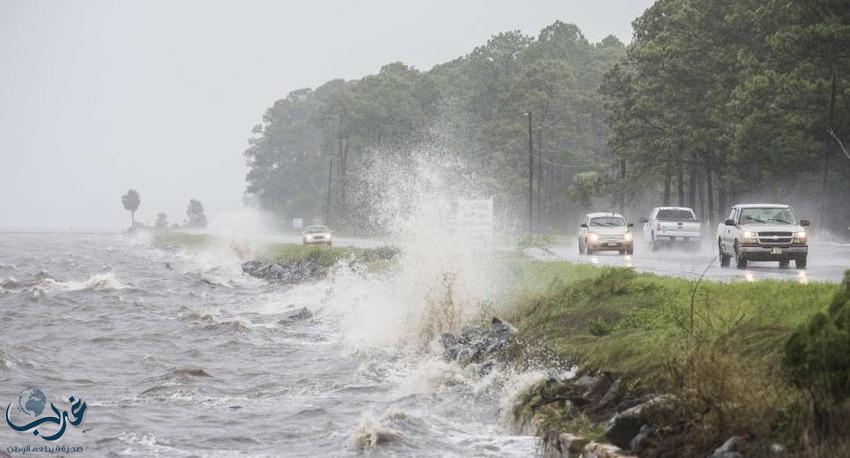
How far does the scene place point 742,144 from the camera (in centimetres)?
5350

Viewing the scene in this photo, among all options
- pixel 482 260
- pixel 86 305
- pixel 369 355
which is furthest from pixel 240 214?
pixel 369 355

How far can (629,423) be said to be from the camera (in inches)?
425

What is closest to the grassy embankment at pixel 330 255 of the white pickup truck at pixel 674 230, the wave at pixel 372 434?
the white pickup truck at pixel 674 230

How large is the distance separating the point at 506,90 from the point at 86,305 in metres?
91.6

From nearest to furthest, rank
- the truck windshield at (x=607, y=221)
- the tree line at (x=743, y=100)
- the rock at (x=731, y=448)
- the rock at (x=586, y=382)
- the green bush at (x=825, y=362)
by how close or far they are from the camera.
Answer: the green bush at (x=825, y=362), the rock at (x=731, y=448), the rock at (x=586, y=382), the truck windshield at (x=607, y=221), the tree line at (x=743, y=100)

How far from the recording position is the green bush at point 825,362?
900cm

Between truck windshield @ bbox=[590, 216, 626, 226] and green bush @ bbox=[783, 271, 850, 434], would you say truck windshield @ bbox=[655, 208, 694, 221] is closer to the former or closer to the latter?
truck windshield @ bbox=[590, 216, 626, 226]

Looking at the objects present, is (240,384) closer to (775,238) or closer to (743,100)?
(775,238)

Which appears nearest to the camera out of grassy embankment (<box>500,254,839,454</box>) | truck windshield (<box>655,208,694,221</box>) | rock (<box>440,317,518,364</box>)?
grassy embankment (<box>500,254,839,454</box>)

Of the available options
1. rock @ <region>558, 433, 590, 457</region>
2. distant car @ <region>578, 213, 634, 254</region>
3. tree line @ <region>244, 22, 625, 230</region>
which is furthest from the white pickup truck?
tree line @ <region>244, 22, 625, 230</region>

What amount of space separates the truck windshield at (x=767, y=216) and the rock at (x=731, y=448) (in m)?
23.0

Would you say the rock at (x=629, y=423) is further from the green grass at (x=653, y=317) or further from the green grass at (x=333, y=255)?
the green grass at (x=333, y=255)

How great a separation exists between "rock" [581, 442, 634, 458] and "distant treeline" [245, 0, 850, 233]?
1654 inches

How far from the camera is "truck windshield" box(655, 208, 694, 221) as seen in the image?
4717 centimetres
